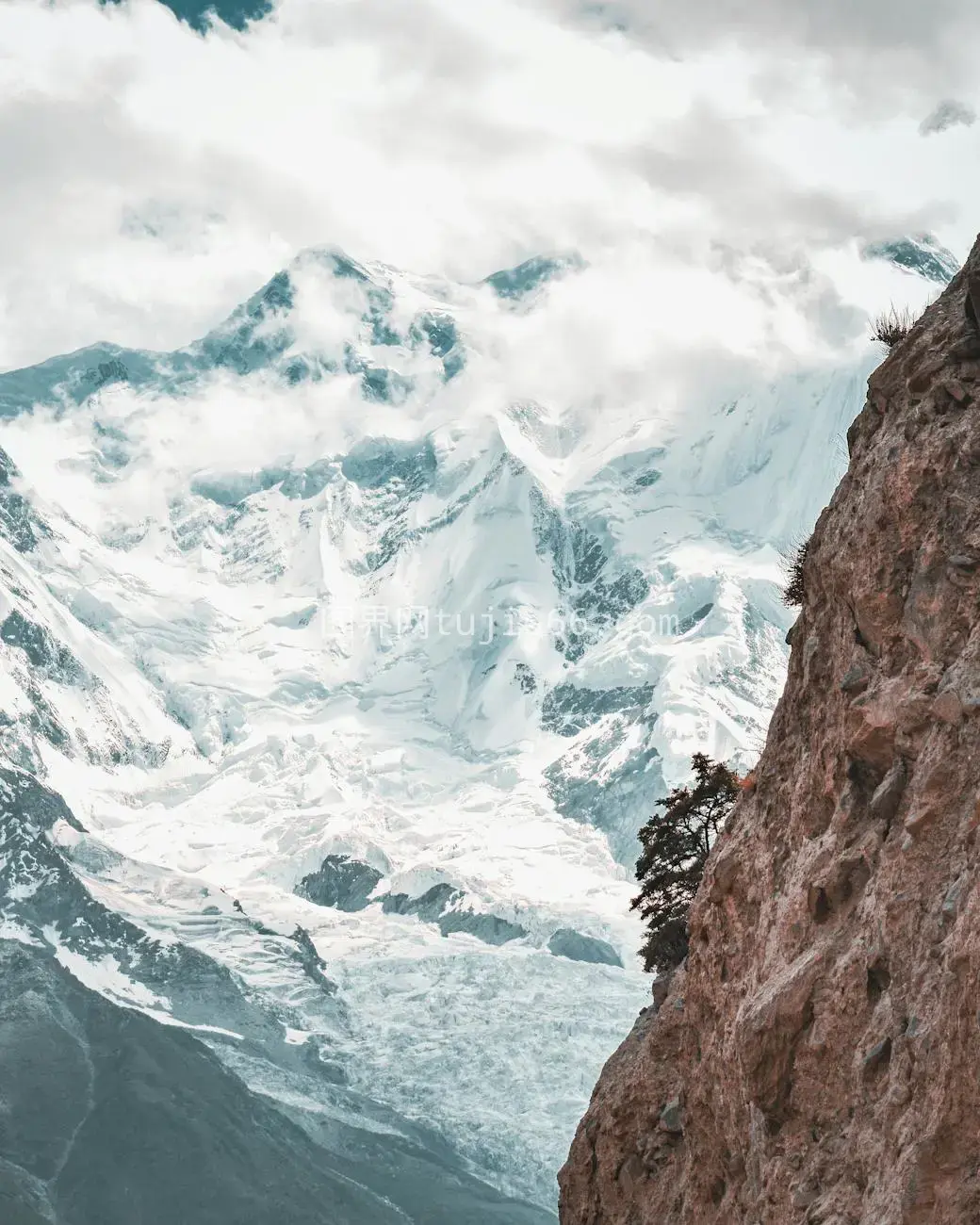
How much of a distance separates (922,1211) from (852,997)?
369 cm

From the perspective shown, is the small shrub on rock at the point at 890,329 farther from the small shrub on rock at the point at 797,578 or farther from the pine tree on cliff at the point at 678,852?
the pine tree on cliff at the point at 678,852

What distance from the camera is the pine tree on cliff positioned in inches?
1457

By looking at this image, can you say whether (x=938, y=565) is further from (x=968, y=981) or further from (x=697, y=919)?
(x=697, y=919)

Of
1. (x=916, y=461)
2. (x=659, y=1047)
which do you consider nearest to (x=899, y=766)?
(x=916, y=461)

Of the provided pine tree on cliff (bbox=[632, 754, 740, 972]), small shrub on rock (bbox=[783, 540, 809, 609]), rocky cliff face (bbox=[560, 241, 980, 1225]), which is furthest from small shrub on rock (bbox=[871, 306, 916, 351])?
pine tree on cliff (bbox=[632, 754, 740, 972])

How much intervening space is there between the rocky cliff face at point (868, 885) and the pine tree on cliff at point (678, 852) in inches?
322

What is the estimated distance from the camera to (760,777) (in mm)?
27672

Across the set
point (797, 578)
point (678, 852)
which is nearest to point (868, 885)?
point (797, 578)

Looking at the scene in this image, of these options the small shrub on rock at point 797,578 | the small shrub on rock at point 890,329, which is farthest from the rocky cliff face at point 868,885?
the small shrub on rock at point 890,329

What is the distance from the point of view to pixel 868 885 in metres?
22.2

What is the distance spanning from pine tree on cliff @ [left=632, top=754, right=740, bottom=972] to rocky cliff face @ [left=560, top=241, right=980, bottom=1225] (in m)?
8.18

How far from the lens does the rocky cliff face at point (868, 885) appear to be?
19.5 metres

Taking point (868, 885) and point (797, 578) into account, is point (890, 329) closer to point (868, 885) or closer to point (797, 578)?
point (797, 578)

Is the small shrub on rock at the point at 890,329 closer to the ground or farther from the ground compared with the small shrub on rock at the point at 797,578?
farther from the ground
